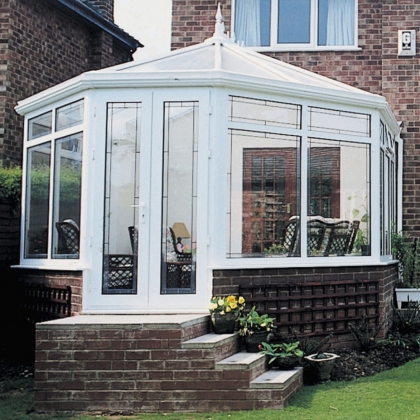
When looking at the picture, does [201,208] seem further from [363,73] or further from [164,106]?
[363,73]

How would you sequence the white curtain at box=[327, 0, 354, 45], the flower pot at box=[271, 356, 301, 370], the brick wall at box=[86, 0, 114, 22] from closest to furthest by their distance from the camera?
the flower pot at box=[271, 356, 301, 370] → the white curtain at box=[327, 0, 354, 45] → the brick wall at box=[86, 0, 114, 22]

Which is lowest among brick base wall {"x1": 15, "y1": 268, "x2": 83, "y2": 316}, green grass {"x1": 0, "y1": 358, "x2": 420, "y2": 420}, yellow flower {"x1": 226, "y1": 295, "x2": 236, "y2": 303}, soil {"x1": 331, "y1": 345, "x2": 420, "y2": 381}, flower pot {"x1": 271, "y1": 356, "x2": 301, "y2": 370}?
green grass {"x1": 0, "y1": 358, "x2": 420, "y2": 420}

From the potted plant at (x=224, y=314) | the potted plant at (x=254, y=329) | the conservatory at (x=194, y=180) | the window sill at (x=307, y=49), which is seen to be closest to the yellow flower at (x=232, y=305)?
the potted plant at (x=224, y=314)

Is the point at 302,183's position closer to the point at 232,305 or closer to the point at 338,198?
the point at 338,198

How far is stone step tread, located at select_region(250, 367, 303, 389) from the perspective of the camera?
6.14 metres

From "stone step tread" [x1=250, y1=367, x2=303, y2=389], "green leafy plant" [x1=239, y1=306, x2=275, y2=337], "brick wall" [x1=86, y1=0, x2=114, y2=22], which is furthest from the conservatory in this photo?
"brick wall" [x1=86, y1=0, x2=114, y2=22]

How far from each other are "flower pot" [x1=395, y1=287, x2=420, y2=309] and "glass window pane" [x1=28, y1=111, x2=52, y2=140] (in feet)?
17.7

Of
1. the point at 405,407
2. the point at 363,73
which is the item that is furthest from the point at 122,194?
the point at 363,73

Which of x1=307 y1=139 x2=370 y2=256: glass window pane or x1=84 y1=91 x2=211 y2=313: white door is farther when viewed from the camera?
x1=307 y1=139 x2=370 y2=256: glass window pane

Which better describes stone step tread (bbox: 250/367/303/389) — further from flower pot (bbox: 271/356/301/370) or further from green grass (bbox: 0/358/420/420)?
green grass (bbox: 0/358/420/420)

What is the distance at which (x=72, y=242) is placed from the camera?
780cm

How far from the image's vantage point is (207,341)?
20.8ft

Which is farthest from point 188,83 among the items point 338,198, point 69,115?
point 338,198

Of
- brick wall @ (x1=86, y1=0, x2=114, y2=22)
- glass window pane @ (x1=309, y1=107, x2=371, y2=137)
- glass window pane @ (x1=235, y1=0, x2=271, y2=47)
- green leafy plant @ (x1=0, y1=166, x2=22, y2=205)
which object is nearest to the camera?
glass window pane @ (x1=309, y1=107, x2=371, y2=137)
